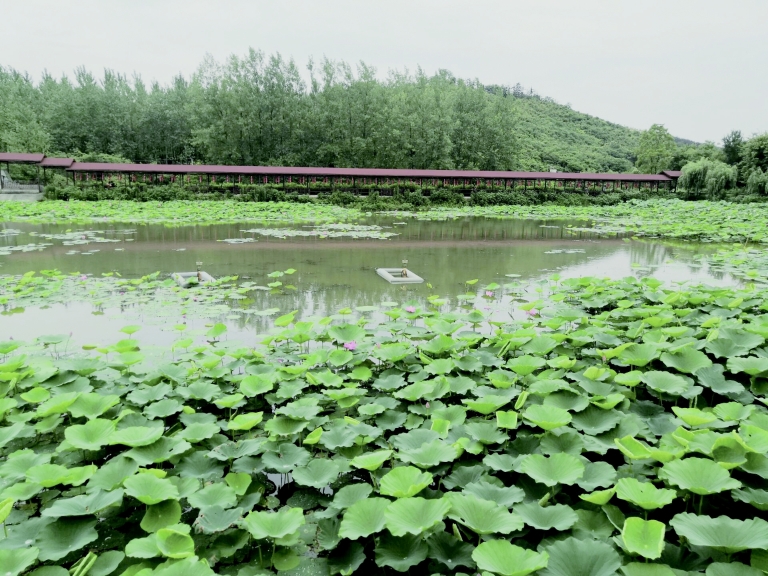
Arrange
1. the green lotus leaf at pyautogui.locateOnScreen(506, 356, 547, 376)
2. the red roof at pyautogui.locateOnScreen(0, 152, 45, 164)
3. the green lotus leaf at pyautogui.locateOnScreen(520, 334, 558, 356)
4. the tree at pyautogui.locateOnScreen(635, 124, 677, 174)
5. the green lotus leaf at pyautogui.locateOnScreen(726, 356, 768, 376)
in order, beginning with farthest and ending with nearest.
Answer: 1. the tree at pyautogui.locateOnScreen(635, 124, 677, 174)
2. the red roof at pyautogui.locateOnScreen(0, 152, 45, 164)
3. the green lotus leaf at pyautogui.locateOnScreen(520, 334, 558, 356)
4. the green lotus leaf at pyautogui.locateOnScreen(506, 356, 547, 376)
5. the green lotus leaf at pyautogui.locateOnScreen(726, 356, 768, 376)

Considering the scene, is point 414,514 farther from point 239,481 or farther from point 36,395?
point 36,395

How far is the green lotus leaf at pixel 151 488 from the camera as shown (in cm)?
160

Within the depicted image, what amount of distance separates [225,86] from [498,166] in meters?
18.6

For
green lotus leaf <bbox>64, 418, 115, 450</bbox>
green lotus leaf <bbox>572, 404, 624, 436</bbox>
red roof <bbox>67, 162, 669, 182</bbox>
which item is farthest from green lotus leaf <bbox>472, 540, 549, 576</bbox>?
red roof <bbox>67, 162, 669, 182</bbox>

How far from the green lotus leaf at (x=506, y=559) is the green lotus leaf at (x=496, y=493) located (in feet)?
0.98

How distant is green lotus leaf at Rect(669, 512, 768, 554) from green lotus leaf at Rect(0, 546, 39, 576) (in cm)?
178

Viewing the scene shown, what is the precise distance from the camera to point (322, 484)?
1773 mm

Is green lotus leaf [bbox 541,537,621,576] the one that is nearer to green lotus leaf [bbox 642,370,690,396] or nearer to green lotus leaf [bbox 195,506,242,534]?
green lotus leaf [bbox 195,506,242,534]

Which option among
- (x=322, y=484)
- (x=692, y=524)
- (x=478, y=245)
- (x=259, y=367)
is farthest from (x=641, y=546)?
(x=478, y=245)

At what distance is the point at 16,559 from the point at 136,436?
645 mm

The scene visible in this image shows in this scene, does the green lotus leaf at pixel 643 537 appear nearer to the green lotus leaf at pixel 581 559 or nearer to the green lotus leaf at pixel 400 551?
the green lotus leaf at pixel 581 559

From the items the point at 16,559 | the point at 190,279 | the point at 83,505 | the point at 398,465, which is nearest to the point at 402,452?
the point at 398,465

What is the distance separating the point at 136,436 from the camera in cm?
199

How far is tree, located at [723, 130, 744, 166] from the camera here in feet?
96.8
